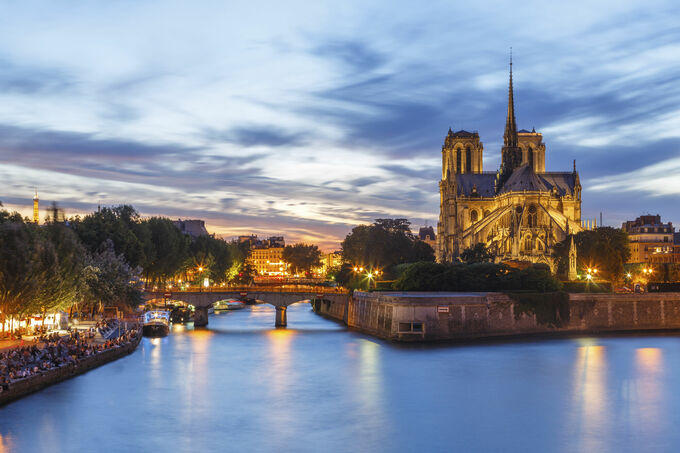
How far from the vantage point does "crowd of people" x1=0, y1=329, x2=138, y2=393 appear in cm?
3688

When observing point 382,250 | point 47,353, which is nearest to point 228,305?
point 382,250

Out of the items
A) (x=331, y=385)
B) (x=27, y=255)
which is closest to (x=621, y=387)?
(x=331, y=385)

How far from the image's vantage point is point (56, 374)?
4069cm

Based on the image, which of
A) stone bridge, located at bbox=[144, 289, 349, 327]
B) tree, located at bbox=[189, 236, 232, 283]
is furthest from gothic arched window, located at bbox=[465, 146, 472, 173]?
stone bridge, located at bbox=[144, 289, 349, 327]

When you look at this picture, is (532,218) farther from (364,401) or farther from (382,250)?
(364,401)

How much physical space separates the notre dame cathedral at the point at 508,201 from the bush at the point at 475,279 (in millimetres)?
45304

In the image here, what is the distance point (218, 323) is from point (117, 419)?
158 feet

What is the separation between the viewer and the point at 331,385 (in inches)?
1752

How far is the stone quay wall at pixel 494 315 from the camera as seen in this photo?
197 ft

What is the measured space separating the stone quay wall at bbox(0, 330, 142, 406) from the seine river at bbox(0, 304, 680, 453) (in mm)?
599

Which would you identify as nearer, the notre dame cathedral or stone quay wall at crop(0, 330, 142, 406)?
stone quay wall at crop(0, 330, 142, 406)

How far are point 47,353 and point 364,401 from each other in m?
16.7

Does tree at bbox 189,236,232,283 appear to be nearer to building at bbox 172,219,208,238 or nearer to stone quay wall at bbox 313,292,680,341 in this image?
stone quay wall at bbox 313,292,680,341

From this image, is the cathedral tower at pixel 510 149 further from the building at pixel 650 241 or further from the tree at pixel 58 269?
the tree at pixel 58 269
